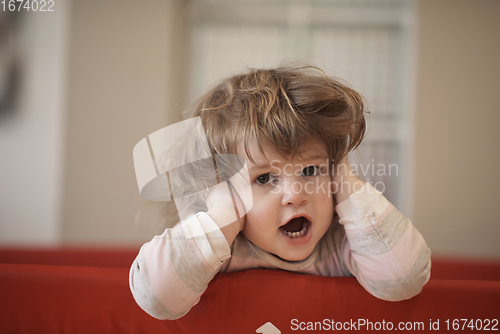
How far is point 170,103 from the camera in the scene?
1.47m

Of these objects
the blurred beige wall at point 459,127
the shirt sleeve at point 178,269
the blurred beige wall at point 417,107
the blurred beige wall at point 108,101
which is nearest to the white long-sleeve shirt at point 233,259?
the shirt sleeve at point 178,269

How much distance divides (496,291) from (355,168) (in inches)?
8.6

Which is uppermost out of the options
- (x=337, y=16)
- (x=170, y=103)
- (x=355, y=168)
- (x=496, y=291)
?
(x=337, y=16)

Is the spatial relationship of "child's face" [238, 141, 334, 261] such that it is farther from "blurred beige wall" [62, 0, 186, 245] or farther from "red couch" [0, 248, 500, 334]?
"blurred beige wall" [62, 0, 186, 245]

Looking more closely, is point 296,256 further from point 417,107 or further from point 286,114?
point 417,107

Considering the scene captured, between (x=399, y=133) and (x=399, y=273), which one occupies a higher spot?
(x=399, y=133)

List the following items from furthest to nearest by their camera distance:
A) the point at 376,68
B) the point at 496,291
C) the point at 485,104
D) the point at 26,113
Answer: the point at 376,68
the point at 485,104
the point at 26,113
the point at 496,291

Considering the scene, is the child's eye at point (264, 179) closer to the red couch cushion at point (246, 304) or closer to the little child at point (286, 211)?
the little child at point (286, 211)

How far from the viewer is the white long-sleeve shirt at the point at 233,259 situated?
1.14 feet

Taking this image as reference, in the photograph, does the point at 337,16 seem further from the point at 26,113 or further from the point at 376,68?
the point at 26,113

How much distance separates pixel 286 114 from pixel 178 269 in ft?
0.74

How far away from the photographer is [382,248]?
0.39m

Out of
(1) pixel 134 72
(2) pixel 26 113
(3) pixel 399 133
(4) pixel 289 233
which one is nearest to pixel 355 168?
(4) pixel 289 233

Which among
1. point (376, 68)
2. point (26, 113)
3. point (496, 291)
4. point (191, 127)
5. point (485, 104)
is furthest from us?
point (376, 68)
